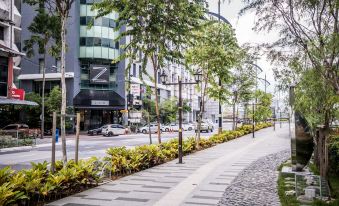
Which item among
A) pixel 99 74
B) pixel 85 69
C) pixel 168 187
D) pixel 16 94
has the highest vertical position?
pixel 85 69

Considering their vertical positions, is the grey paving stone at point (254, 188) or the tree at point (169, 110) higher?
the tree at point (169, 110)

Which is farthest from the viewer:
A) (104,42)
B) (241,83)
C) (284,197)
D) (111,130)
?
(104,42)

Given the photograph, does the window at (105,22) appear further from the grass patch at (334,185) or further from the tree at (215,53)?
the grass patch at (334,185)

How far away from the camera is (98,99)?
175ft

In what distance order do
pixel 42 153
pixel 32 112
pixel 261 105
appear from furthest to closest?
pixel 261 105 → pixel 32 112 → pixel 42 153

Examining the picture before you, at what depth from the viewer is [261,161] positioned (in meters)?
18.0

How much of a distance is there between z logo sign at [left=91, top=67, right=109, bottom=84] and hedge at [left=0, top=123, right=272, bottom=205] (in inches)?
1499

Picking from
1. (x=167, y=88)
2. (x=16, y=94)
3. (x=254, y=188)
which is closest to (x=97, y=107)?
(x=16, y=94)

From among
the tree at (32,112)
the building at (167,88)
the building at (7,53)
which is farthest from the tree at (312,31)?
the tree at (32,112)

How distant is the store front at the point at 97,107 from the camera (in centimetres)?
5241

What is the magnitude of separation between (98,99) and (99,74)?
3.58 m

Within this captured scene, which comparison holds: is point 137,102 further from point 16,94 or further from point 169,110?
point 16,94

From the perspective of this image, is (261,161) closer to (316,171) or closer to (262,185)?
(316,171)

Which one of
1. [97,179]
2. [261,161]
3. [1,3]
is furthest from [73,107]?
[97,179]
